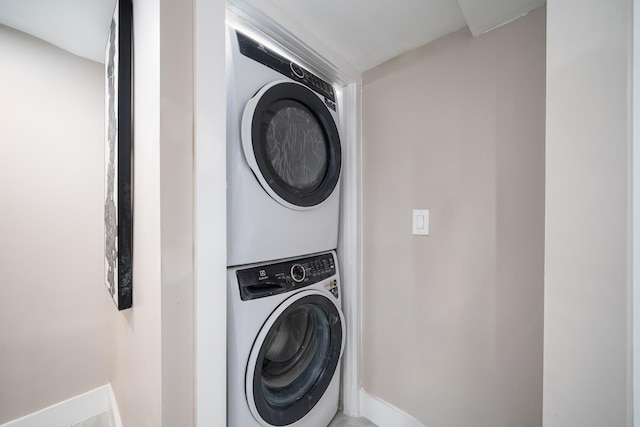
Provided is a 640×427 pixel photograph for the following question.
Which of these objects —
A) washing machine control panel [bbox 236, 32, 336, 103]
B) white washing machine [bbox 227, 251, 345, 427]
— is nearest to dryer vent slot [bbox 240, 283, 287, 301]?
white washing machine [bbox 227, 251, 345, 427]

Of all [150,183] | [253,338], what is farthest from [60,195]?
[253,338]

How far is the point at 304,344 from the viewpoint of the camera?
1278 mm

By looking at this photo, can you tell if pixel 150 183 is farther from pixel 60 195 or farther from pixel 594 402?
pixel 594 402

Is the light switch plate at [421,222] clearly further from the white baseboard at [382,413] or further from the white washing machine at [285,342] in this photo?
the white baseboard at [382,413]

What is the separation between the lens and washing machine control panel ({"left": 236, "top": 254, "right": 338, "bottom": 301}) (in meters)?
0.94

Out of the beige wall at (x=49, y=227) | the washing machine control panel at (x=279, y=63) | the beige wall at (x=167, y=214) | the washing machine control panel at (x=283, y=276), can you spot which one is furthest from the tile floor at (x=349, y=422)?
the washing machine control panel at (x=279, y=63)

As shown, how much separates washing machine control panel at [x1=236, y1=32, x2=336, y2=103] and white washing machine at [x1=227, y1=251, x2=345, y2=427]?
0.88 meters

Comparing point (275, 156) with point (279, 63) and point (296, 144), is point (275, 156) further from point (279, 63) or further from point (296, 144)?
point (279, 63)

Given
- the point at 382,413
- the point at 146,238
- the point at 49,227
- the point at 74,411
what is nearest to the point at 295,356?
the point at 382,413

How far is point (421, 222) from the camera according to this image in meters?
1.25

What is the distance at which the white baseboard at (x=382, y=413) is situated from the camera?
129 centimetres

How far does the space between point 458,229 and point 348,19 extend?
113 centimetres

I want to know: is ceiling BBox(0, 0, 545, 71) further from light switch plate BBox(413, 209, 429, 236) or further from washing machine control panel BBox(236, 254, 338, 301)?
washing machine control panel BBox(236, 254, 338, 301)

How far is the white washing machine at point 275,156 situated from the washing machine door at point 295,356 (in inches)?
10.8
